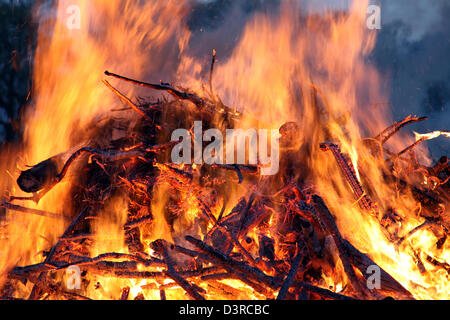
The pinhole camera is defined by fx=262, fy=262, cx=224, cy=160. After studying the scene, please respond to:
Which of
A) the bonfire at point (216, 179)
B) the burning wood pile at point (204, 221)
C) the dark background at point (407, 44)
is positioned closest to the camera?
the burning wood pile at point (204, 221)

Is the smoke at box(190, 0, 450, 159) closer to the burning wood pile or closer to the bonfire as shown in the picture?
the bonfire

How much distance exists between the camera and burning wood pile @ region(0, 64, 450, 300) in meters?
2.24

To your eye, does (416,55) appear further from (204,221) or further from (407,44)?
(204,221)

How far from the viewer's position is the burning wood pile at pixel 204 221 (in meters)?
2.24

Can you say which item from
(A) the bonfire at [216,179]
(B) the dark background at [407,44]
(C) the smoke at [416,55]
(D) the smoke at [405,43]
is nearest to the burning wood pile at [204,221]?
(A) the bonfire at [216,179]

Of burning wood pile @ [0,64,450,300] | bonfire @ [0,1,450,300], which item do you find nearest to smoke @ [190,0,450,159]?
bonfire @ [0,1,450,300]

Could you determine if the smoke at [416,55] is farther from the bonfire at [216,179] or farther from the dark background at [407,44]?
the bonfire at [216,179]

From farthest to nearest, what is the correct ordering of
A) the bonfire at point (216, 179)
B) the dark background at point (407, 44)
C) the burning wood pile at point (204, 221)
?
1. the dark background at point (407, 44)
2. the bonfire at point (216, 179)
3. the burning wood pile at point (204, 221)

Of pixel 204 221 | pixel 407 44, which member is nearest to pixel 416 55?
pixel 407 44

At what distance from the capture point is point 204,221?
3.40 m

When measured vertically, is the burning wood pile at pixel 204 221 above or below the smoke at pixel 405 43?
below

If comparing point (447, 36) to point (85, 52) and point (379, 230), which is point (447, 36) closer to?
point (379, 230)

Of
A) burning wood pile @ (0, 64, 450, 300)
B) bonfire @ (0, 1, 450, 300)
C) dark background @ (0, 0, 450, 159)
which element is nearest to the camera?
burning wood pile @ (0, 64, 450, 300)
